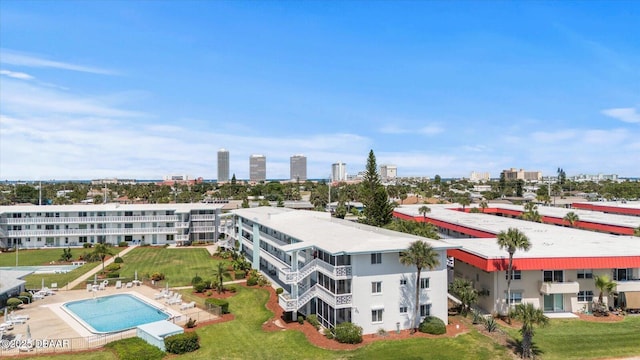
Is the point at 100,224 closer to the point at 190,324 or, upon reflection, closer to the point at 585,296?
the point at 190,324

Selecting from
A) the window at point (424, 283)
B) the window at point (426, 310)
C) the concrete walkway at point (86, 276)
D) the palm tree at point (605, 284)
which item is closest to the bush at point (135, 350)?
the window at point (426, 310)

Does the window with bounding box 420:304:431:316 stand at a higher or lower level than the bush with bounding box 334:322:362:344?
higher

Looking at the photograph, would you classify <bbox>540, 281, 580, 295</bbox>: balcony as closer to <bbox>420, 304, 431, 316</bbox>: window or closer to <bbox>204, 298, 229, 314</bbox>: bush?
<bbox>420, 304, 431, 316</bbox>: window

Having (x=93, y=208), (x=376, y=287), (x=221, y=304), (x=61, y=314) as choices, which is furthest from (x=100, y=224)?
(x=376, y=287)

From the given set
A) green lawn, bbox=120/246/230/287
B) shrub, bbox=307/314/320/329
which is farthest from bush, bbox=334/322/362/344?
green lawn, bbox=120/246/230/287

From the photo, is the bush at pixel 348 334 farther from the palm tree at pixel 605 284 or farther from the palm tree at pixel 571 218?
the palm tree at pixel 571 218
